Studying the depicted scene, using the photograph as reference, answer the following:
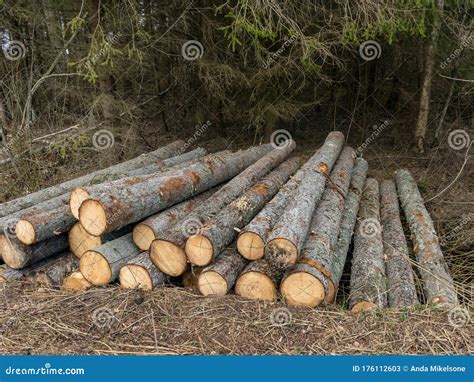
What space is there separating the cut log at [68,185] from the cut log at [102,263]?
183 centimetres

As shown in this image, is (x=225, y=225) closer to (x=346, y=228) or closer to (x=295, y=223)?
(x=295, y=223)

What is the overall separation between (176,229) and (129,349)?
1353mm

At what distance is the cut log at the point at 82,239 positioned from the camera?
15.4ft

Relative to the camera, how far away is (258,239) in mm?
4172

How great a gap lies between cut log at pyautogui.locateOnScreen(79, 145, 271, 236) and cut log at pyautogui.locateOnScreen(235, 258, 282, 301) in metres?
1.40

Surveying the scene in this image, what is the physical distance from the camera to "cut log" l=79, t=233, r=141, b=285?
4254 millimetres

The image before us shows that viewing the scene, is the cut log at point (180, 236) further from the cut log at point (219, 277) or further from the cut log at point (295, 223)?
the cut log at point (295, 223)

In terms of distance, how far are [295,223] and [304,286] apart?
656 mm

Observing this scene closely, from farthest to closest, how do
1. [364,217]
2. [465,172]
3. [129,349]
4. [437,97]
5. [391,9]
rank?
[437,97]
[465,172]
[391,9]
[364,217]
[129,349]

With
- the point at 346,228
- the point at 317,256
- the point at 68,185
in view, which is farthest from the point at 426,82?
the point at 68,185

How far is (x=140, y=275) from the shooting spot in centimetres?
423

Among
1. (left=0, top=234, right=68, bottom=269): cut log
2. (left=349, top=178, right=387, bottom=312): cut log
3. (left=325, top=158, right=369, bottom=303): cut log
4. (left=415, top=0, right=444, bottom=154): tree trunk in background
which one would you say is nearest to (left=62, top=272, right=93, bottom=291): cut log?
(left=0, top=234, right=68, bottom=269): cut log

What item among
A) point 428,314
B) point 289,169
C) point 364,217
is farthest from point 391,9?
point 428,314

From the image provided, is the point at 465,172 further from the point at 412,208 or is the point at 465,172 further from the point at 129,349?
the point at 129,349
